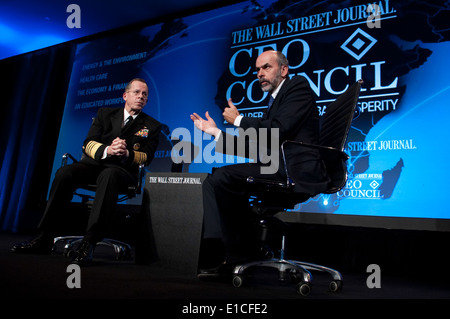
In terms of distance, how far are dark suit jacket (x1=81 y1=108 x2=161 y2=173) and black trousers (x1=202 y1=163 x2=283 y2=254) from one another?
1024 millimetres

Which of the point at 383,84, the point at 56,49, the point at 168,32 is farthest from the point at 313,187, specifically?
the point at 56,49

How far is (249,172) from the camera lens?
2045mm

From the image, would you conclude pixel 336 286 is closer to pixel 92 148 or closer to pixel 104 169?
pixel 104 169

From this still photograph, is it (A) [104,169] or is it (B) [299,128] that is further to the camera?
(A) [104,169]

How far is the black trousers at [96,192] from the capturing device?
244 centimetres

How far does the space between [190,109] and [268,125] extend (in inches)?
98.7

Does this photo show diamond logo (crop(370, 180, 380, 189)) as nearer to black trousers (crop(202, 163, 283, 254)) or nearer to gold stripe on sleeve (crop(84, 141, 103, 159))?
black trousers (crop(202, 163, 283, 254))

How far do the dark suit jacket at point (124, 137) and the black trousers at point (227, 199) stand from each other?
40.3 inches

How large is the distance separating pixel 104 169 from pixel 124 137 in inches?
17.2

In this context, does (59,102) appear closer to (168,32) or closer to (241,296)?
(168,32)

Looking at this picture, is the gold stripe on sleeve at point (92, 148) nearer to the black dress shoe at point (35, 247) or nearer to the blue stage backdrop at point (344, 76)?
the black dress shoe at point (35, 247)

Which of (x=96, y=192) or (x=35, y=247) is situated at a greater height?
(x=96, y=192)

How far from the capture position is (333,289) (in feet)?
6.34

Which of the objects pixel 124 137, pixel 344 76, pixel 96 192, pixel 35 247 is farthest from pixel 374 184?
pixel 35 247
